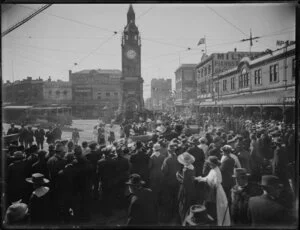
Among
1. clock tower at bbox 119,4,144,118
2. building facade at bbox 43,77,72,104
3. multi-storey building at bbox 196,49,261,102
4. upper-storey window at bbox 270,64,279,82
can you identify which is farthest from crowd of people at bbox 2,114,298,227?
building facade at bbox 43,77,72,104

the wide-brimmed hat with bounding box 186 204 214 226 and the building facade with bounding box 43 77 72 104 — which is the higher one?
the building facade with bounding box 43 77 72 104

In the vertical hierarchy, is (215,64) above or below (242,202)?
above

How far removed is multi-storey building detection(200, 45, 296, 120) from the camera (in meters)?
15.9

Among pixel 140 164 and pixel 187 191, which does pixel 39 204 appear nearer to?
pixel 140 164

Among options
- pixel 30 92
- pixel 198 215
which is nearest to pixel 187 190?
pixel 198 215

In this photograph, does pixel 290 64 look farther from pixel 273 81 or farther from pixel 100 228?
pixel 100 228

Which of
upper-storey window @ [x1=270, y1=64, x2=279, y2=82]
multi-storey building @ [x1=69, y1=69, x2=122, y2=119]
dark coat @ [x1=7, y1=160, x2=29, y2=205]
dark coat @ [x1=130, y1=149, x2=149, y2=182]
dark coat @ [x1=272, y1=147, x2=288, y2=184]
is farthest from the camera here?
multi-storey building @ [x1=69, y1=69, x2=122, y2=119]

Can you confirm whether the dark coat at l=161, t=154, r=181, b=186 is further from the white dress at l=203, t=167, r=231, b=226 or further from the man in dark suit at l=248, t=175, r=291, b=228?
the man in dark suit at l=248, t=175, r=291, b=228

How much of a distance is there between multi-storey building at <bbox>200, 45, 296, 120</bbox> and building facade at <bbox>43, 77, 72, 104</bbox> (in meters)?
34.7

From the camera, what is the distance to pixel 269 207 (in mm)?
3480

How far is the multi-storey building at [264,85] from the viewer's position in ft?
52.2

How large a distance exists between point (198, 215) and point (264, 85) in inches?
866

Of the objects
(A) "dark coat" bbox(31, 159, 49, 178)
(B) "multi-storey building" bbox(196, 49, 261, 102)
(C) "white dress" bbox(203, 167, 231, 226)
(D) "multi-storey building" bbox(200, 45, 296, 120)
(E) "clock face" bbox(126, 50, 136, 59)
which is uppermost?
(E) "clock face" bbox(126, 50, 136, 59)

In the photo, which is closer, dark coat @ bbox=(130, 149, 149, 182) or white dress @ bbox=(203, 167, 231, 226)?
white dress @ bbox=(203, 167, 231, 226)
